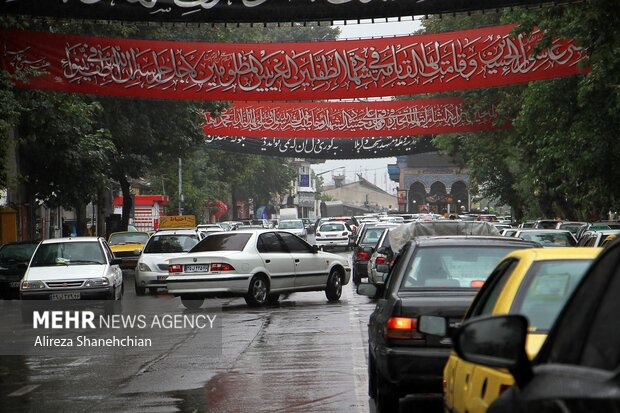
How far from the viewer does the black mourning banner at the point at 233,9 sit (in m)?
21.5

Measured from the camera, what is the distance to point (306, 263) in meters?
26.0

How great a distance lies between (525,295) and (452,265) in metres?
5.03

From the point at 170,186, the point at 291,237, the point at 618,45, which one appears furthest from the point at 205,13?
the point at 170,186

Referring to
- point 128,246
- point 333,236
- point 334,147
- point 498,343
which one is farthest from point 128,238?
point 498,343

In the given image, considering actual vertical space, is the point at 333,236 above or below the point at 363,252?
above

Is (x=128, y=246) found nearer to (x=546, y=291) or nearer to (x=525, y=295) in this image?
(x=546, y=291)

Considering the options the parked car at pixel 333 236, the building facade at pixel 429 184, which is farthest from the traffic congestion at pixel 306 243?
the building facade at pixel 429 184

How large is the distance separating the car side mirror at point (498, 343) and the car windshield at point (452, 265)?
672 centimetres

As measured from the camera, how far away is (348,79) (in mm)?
33812

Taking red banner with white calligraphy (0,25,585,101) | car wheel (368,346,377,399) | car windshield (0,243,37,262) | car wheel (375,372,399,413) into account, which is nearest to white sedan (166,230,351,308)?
car windshield (0,243,37,262)

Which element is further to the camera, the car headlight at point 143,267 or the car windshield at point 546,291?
the car headlight at point 143,267

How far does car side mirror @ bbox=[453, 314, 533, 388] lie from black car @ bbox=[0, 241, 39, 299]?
1031 inches

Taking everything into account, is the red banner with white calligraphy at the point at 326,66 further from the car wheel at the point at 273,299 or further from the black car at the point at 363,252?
the car wheel at the point at 273,299

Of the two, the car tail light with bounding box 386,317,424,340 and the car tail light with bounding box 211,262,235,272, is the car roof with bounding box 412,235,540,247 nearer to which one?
the car tail light with bounding box 386,317,424,340
